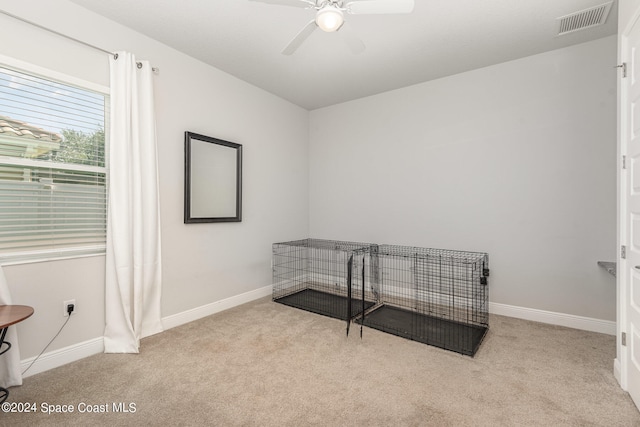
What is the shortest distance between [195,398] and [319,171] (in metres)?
3.31

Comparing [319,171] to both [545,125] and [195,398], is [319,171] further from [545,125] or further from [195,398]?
[195,398]

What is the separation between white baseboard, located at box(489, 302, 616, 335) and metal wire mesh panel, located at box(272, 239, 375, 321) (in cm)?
137

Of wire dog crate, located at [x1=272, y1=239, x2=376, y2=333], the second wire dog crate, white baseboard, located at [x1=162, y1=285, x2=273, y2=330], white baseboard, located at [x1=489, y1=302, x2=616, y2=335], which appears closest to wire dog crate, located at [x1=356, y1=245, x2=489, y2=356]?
the second wire dog crate

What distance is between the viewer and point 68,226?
227 cm

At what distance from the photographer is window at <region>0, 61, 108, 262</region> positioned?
201 cm

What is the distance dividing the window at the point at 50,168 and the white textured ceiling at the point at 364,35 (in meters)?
0.77

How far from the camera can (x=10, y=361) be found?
1.89m

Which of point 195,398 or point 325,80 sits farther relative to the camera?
point 325,80

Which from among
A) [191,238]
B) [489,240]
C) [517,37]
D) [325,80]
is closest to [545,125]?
[517,37]

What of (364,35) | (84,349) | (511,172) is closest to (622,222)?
(511,172)

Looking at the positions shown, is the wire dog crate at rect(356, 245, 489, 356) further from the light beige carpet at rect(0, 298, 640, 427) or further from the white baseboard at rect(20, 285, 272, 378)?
the white baseboard at rect(20, 285, 272, 378)

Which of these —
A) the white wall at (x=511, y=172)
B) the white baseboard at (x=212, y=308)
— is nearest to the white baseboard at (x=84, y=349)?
the white baseboard at (x=212, y=308)

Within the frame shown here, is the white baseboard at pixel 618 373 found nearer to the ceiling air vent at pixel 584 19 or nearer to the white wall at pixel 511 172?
the white wall at pixel 511 172

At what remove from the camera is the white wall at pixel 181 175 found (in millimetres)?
2107
